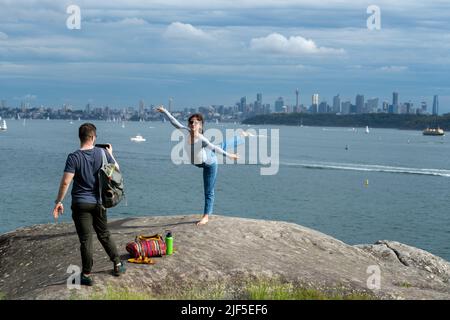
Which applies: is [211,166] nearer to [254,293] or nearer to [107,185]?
[254,293]

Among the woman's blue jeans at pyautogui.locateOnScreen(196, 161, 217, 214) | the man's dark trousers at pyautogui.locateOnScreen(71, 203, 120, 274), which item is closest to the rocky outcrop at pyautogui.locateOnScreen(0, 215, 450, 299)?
the man's dark trousers at pyautogui.locateOnScreen(71, 203, 120, 274)

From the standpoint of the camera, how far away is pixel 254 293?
10500mm

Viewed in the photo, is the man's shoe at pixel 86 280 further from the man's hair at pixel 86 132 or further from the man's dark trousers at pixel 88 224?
the man's hair at pixel 86 132

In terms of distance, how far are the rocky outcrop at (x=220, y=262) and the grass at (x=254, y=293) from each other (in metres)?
0.15

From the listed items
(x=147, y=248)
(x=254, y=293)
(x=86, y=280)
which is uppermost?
(x=147, y=248)

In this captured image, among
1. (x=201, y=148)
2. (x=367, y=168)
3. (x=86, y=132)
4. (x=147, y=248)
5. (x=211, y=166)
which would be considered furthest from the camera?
(x=367, y=168)

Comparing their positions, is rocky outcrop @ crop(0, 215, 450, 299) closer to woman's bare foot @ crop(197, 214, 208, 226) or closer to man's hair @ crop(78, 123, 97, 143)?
woman's bare foot @ crop(197, 214, 208, 226)

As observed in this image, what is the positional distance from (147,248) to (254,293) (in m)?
2.10

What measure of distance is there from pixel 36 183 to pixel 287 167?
3592cm

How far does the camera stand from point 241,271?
11.5 meters

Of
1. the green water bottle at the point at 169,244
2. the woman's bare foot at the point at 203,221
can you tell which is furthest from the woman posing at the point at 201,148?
the green water bottle at the point at 169,244

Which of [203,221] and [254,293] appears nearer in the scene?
[254,293]

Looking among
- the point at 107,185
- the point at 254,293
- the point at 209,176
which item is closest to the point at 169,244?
the point at 209,176

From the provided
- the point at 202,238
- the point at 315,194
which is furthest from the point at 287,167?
the point at 202,238
